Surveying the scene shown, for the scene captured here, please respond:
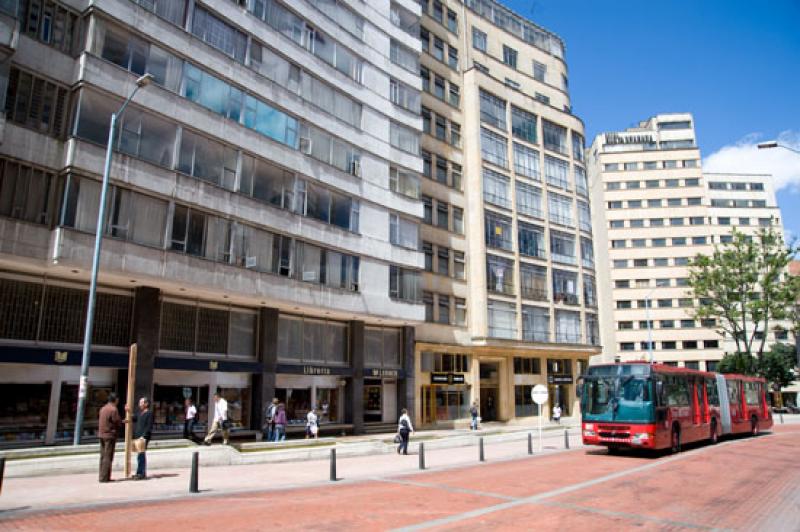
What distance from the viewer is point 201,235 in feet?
75.5

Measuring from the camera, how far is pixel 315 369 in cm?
2847

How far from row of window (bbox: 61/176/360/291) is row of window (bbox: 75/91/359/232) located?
156cm

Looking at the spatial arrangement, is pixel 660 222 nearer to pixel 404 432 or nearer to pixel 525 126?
pixel 525 126

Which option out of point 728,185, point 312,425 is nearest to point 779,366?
point 728,185

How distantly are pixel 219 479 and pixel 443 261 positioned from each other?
2535 cm

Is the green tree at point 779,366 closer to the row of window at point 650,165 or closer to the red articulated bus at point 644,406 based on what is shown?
the row of window at point 650,165

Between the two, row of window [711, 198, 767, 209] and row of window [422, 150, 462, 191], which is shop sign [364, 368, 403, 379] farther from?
row of window [711, 198, 767, 209]

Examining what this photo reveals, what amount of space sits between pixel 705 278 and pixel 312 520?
54474mm

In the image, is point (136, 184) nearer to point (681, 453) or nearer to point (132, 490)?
point (132, 490)

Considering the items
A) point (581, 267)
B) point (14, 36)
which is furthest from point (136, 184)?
point (581, 267)

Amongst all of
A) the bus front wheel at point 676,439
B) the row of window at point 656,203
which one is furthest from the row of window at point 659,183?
the bus front wheel at point 676,439

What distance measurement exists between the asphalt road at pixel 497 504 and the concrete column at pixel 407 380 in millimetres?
16022

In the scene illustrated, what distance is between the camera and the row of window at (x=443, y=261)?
123 ft

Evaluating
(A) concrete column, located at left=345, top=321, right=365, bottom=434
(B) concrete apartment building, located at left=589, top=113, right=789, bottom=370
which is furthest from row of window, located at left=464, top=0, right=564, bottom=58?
(B) concrete apartment building, located at left=589, top=113, right=789, bottom=370
